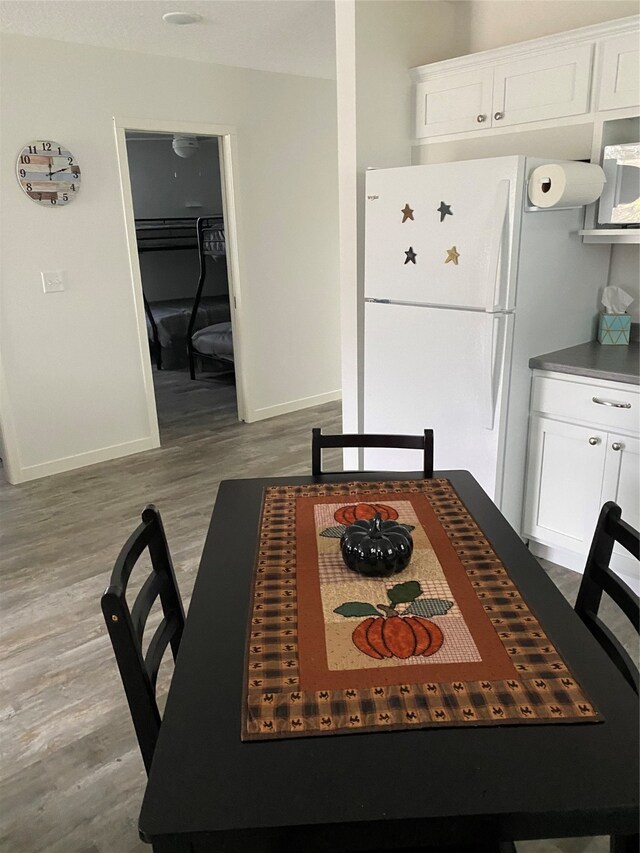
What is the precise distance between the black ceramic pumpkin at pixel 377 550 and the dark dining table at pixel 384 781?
0.37 metres

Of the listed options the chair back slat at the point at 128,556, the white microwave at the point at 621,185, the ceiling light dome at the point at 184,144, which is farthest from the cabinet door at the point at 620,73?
the ceiling light dome at the point at 184,144

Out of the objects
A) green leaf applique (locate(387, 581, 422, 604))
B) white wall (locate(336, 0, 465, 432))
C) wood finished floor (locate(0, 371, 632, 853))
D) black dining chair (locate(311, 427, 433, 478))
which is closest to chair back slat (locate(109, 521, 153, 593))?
green leaf applique (locate(387, 581, 422, 604))

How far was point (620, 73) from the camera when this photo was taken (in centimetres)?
252

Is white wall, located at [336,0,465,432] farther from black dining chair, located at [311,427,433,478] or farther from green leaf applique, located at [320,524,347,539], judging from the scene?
green leaf applique, located at [320,524,347,539]

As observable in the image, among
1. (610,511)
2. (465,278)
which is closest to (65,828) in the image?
(610,511)

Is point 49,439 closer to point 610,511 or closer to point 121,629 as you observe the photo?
point 121,629

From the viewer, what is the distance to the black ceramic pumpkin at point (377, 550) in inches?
Answer: 53.6

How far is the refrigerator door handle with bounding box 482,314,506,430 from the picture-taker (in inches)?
103

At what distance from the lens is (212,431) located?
4914 mm

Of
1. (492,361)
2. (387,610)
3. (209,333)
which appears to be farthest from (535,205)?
(209,333)

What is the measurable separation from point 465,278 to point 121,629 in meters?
2.08

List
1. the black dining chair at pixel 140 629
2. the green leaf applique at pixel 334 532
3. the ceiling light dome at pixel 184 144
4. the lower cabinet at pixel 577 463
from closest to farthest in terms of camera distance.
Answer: the black dining chair at pixel 140 629
the green leaf applique at pixel 334 532
the lower cabinet at pixel 577 463
the ceiling light dome at pixel 184 144

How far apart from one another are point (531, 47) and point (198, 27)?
181 cm

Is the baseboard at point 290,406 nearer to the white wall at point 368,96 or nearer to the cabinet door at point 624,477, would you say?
the white wall at point 368,96
